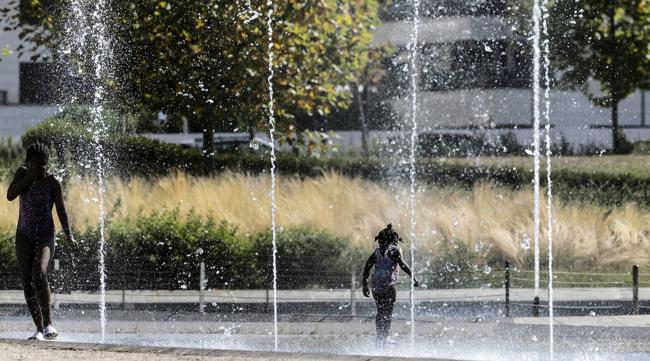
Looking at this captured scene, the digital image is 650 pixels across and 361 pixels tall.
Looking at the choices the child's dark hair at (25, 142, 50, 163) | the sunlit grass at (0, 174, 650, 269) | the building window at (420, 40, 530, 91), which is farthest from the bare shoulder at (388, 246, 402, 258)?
the building window at (420, 40, 530, 91)

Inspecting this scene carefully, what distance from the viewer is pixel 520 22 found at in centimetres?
2466

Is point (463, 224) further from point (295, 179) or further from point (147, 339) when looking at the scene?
point (147, 339)

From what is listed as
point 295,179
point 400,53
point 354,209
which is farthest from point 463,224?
point 400,53

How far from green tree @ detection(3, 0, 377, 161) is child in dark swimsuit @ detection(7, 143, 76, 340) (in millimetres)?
11032

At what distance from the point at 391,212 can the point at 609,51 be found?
4786mm

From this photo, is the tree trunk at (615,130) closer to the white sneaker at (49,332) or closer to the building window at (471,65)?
the building window at (471,65)

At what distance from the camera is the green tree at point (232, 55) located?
21.7 meters

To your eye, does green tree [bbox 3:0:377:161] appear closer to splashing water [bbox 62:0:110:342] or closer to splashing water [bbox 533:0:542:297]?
splashing water [bbox 62:0:110:342]

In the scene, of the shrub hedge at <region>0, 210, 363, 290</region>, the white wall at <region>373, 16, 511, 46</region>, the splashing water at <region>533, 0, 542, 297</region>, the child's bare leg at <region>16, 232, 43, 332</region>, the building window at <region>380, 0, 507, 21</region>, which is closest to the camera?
the child's bare leg at <region>16, 232, 43, 332</region>

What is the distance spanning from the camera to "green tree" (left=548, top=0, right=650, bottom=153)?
→ 73.1 feet

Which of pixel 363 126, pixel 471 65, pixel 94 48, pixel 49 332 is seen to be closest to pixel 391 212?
pixel 363 126

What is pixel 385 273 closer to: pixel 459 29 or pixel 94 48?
pixel 94 48

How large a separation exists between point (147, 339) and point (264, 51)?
9.71 m

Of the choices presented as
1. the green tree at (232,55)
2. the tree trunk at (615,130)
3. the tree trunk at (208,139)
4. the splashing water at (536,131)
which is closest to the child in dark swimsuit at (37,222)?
the splashing water at (536,131)
